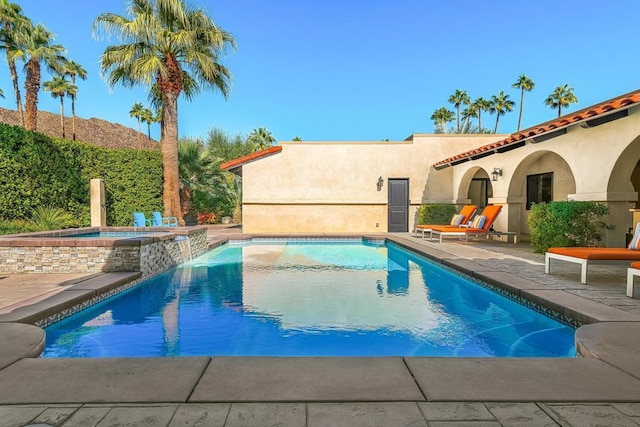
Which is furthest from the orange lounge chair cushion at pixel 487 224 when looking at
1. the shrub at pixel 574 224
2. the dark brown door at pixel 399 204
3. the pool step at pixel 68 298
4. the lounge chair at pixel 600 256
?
the pool step at pixel 68 298

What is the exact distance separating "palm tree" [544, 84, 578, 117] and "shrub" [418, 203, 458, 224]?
3615 cm

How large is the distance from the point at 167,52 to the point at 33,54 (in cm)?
1113

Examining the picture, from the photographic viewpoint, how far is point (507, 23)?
18516mm

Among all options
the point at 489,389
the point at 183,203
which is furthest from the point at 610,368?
the point at 183,203

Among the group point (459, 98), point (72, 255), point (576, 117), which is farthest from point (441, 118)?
point (72, 255)

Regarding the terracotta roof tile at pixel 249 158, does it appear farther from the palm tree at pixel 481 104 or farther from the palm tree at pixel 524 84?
the palm tree at pixel 524 84

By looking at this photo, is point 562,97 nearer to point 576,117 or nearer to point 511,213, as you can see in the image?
point 511,213

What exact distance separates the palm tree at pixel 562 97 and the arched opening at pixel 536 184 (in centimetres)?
3723

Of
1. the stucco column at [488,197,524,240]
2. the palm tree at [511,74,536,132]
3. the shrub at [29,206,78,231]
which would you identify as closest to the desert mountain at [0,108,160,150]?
the shrub at [29,206,78,231]

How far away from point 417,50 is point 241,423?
26822 mm

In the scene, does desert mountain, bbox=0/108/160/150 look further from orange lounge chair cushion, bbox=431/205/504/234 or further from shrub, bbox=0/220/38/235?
orange lounge chair cushion, bbox=431/205/504/234

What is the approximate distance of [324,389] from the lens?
8.37ft

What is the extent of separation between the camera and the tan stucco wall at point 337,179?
18.1 m

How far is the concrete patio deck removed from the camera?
221 centimetres
